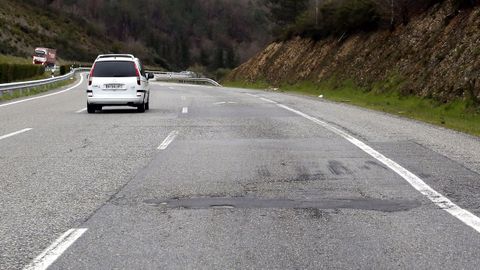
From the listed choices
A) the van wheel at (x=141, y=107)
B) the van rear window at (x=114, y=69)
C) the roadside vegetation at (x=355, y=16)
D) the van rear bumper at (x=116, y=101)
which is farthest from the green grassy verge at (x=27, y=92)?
the roadside vegetation at (x=355, y=16)

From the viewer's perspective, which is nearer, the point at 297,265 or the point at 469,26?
the point at 297,265

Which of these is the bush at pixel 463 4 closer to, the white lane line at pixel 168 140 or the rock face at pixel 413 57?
the rock face at pixel 413 57

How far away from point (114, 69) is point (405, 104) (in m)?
12.6

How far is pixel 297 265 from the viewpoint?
5094 mm

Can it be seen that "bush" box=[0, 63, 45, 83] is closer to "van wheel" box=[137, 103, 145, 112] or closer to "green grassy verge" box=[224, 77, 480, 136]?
"van wheel" box=[137, 103, 145, 112]

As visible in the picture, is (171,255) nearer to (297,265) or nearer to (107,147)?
(297,265)

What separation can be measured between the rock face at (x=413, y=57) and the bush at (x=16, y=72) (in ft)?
66.3

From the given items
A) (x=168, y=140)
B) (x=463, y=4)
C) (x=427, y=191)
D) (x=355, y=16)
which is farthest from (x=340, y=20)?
(x=427, y=191)

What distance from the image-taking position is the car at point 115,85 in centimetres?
2017

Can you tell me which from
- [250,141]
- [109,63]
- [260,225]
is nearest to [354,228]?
[260,225]

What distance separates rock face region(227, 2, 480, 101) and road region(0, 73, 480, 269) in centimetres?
1117

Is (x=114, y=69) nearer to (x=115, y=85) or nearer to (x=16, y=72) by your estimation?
(x=115, y=85)

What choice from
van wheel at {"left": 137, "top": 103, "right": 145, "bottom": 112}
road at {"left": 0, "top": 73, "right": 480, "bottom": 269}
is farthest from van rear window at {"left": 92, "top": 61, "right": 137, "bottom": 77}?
road at {"left": 0, "top": 73, "right": 480, "bottom": 269}

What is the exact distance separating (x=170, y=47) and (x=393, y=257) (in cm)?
19426
